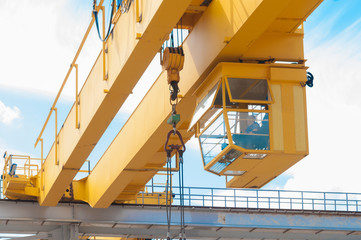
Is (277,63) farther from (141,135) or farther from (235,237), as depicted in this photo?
(235,237)

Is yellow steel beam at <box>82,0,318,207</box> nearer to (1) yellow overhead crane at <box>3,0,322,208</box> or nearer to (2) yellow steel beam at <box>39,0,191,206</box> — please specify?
(1) yellow overhead crane at <box>3,0,322,208</box>

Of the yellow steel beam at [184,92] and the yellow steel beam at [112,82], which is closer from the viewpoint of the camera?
the yellow steel beam at [112,82]

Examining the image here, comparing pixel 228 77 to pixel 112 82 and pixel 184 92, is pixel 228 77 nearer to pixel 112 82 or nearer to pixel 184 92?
pixel 184 92

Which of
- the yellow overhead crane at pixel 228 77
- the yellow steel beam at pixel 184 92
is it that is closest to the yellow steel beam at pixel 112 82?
the yellow overhead crane at pixel 228 77

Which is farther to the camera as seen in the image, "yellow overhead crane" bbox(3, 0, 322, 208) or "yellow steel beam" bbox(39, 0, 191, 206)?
"yellow overhead crane" bbox(3, 0, 322, 208)

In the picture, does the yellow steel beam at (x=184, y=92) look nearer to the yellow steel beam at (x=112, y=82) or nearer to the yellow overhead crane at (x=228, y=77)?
the yellow overhead crane at (x=228, y=77)

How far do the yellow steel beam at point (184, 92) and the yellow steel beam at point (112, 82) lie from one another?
1214mm

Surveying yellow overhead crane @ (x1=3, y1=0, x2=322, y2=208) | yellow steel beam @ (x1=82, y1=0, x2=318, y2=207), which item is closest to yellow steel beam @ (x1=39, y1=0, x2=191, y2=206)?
yellow overhead crane @ (x1=3, y1=0, x2=322, y2=208)

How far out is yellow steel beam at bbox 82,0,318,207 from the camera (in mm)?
12938

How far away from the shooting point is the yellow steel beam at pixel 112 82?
41.7ft

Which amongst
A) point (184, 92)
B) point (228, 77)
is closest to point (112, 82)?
point (184, 92)

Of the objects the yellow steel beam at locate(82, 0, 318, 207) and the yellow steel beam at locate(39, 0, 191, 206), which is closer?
the yellow steel beam at locate(39, 0, 191, 206)

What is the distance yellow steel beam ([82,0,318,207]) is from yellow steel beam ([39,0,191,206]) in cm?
121

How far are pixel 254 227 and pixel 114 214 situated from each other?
524cm
